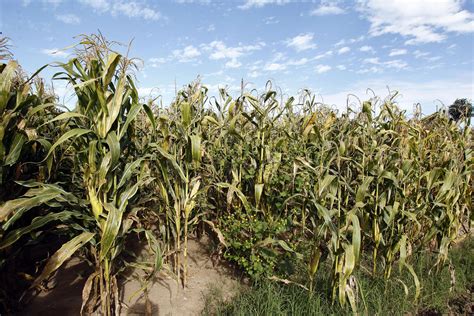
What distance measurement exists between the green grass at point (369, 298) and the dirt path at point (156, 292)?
0.59 ft

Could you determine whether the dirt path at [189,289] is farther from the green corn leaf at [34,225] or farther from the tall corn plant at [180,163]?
the green corn leaf at [34,225]

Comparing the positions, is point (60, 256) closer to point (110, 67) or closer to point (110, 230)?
point (110, 230)

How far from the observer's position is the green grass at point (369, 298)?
2.96 m

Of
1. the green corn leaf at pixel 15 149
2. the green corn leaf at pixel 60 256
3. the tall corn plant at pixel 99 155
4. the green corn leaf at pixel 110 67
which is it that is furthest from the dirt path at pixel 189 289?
the green corn leaf at pixel 110 67

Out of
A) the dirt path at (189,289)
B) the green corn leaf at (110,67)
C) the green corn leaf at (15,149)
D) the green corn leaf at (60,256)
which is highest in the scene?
the green corn leaf at (110,67)

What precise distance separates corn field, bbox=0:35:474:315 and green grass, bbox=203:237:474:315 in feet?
0.43

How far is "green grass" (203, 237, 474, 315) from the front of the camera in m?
2.96

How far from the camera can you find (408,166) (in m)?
3.25

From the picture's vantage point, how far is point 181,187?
3393 millimetres

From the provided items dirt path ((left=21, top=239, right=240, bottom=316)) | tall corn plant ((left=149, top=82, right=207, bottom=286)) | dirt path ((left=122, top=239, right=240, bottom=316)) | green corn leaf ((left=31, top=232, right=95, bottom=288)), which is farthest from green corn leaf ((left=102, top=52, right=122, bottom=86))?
dirt path ((left=122, top=239, right=240, bottom=316))

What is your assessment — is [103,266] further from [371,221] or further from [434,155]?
[434,155]

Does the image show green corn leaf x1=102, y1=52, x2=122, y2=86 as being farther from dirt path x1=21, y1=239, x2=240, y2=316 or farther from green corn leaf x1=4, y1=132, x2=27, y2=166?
dirt path x1=21, y1=239, x2=240, y2=316

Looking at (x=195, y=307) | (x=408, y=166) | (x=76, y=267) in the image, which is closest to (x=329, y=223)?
(x=408, y=166)

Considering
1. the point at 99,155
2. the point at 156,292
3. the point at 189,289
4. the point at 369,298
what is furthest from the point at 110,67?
the point at 369,298
